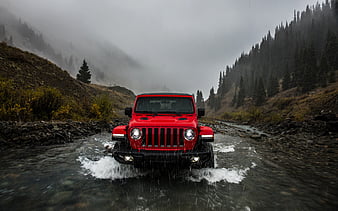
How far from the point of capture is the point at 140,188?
11.9ft

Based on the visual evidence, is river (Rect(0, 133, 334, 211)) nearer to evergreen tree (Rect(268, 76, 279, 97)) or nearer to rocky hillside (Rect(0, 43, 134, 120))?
rocky hillside (Rect(0, 43, 134, 120))

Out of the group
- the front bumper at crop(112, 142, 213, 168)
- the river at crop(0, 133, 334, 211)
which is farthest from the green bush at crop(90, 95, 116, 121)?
the front bumper at crop(112, 142, 213, 168)

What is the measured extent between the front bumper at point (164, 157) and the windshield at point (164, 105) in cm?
164

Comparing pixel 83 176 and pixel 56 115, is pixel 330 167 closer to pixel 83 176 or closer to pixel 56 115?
pixel 83 176

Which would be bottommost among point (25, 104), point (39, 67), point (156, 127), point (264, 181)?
point (264, 181)

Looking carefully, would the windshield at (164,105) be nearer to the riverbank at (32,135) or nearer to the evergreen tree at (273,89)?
the riverbank at (32,135)

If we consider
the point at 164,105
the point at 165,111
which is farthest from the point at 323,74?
the point at 165,111

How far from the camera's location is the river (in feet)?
10.0

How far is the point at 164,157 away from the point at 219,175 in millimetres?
2043

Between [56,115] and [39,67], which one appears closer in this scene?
[56,115]

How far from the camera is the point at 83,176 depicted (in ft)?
13.9

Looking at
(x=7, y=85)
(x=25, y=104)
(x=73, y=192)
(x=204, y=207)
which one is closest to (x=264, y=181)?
(x=204, y=207)

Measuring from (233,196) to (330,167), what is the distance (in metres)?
4.56

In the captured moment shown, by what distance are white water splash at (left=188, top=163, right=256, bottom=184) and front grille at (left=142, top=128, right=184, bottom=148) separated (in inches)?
47.1
